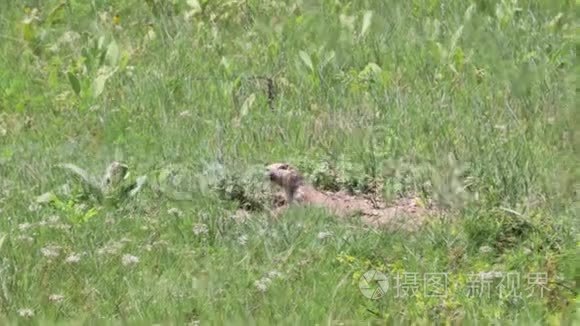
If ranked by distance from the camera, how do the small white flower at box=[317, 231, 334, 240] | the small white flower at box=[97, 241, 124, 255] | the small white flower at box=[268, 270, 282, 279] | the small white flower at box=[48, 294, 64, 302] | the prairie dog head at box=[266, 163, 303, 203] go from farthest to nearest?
1. the prairie dog head at box=[266, 163, 303, 203]
2. the small white flower at box=[317, 231, 334, 240]
3. the small white flower at box=[97, 241, 124, 255]
4. the small white flower at box=[268, 270, 282, 279]
5. the small white flower at box=[48, 294, 64, 302]

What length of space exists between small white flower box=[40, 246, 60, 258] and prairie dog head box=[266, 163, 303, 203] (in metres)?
1.20

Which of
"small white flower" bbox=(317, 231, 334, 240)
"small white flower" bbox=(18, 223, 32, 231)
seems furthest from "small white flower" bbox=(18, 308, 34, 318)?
"small white flower" bbox=(317, 231, 334, 240)

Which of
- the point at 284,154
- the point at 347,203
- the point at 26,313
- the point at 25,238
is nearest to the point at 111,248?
the point at 25,238

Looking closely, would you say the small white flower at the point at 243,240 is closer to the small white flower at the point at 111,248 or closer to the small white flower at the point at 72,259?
the small white flower at the point at 111,248

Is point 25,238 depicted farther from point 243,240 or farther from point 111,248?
point 243,240

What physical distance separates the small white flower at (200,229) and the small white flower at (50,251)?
1.95 ft

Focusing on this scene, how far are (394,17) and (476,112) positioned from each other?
187cm

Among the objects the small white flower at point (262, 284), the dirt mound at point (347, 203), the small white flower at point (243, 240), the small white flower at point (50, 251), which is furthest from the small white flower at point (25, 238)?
→ the dirt mound at point (347, 203)

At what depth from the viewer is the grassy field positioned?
5.01m

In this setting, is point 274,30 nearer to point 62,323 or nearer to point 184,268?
point 184,268

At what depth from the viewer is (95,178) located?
623 cm

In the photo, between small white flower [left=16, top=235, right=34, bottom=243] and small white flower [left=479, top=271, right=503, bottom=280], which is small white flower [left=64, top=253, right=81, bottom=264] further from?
small white flower [left=479, top=271, right=503, bottom=280]

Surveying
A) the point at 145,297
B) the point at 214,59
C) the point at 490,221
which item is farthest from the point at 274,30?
the point at 145,297

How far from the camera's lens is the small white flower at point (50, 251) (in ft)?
17.4
